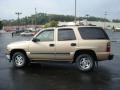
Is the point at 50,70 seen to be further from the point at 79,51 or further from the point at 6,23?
the point at 6,23

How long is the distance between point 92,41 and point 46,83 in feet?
9.21

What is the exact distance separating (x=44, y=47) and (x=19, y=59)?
54.9 inches

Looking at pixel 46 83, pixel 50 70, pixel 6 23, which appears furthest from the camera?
pixel 6 23

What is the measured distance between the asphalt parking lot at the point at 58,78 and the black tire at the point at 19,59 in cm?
27

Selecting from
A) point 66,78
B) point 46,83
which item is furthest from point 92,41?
point 46,83

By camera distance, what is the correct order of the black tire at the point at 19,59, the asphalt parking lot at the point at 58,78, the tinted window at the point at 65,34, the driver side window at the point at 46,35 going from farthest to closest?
the black tire at the point at 19,59
the driver side window at the point at 46,35
the tinted window at the point at 65,34
the asphalt parking lot at the point at 58,78

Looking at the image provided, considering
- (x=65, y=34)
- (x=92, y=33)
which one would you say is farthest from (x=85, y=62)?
(x=65, y=34)

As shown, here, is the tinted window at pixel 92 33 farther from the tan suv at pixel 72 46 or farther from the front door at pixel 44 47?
the front door at pixel 44 47

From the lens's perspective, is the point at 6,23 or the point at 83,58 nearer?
the point at 83,58

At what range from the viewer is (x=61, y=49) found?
436 inches

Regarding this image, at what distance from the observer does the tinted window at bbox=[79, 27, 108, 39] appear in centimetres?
1094

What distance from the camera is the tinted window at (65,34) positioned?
36.5 feet

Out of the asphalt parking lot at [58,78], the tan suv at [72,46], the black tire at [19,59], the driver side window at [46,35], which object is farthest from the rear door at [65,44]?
the black tire at [19,59]

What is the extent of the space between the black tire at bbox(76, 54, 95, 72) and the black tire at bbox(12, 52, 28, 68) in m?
2.33
